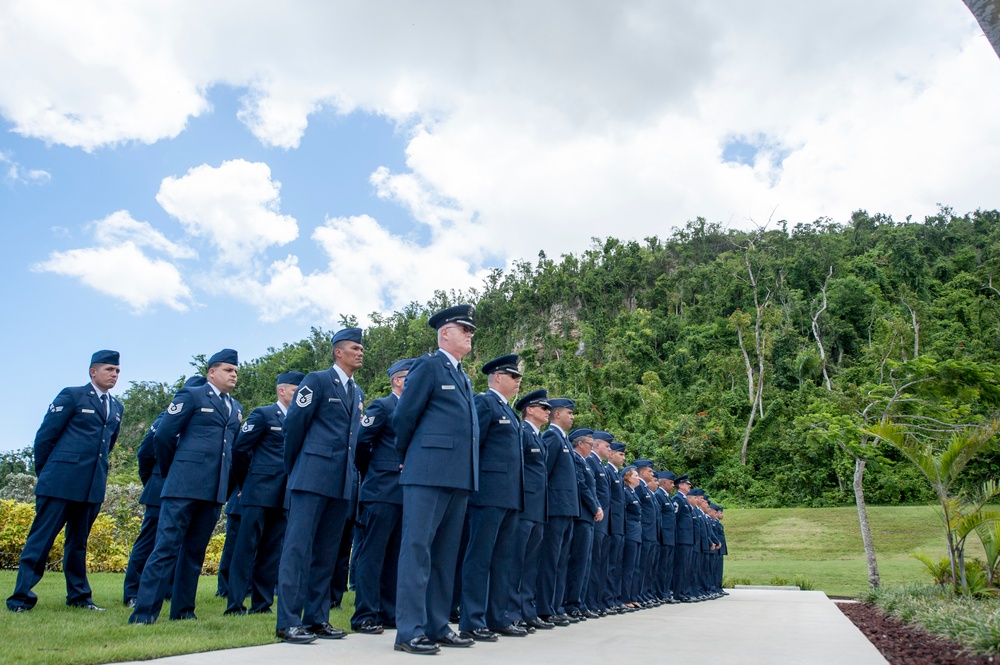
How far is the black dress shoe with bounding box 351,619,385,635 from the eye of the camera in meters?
4.74

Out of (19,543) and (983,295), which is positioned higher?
(983,295)

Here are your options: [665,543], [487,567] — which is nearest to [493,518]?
[487,567]

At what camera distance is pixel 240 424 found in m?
5.88

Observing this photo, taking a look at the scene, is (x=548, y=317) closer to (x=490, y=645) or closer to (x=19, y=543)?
(x=19, y=543)

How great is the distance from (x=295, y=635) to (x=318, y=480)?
856 mm

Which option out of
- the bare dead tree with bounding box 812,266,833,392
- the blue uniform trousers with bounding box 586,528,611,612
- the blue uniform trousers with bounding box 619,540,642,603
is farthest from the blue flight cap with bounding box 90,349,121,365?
the bare dead tree with bounding box 812,266,833,392

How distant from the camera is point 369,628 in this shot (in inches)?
188

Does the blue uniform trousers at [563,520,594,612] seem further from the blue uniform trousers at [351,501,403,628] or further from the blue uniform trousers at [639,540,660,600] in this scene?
the blue uniform trousers at [639,540,660,600]

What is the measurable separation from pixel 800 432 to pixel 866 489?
11.3ft

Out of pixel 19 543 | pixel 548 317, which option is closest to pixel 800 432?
pixel 548 317

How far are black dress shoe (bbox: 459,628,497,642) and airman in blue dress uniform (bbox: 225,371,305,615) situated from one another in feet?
6.29

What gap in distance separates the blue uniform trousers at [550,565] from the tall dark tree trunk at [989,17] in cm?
439

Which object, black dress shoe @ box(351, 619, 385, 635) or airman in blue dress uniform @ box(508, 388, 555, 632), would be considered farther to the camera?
airman in blue dress uniform @ box(508, 388, 555, 632)

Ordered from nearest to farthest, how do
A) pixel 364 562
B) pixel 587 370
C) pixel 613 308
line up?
pixel 364 562, pixel 587 370, pixel 613 308
